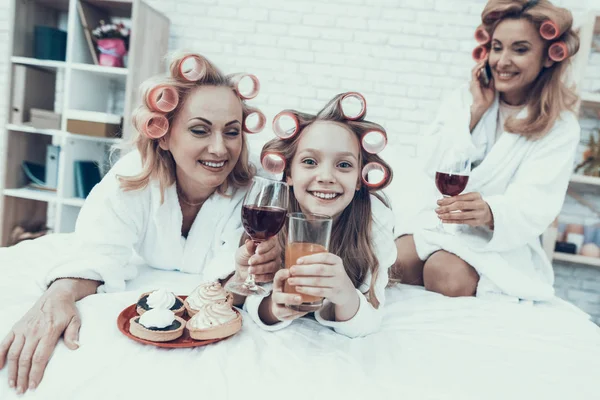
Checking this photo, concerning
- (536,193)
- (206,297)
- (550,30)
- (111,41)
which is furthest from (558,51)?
(111,41)

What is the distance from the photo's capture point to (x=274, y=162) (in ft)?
4.21

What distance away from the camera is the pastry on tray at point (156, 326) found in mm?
1020

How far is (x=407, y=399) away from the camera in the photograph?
931mm

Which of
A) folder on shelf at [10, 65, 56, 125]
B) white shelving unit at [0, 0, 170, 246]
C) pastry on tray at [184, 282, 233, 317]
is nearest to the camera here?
pastry on tray at [184, 282, 233, 317]

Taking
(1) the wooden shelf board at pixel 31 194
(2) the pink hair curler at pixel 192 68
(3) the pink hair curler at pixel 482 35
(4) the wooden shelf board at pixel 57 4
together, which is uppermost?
(4) the wooden shelf board at pixel 57 4

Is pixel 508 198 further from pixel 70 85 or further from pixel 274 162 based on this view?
pixel 70 85

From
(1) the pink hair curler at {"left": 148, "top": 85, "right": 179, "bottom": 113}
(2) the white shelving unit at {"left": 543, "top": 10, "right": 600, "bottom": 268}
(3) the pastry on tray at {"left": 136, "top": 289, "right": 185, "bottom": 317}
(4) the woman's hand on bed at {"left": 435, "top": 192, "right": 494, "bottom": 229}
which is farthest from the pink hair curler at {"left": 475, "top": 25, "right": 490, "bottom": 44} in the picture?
(3) the pastry on tray at {"left": 136, "top": 289, "right": 185, "bottom": 317}

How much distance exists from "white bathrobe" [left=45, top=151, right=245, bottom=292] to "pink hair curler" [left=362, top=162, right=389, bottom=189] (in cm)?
46

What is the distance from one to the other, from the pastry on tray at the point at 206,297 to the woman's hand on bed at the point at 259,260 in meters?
0.07

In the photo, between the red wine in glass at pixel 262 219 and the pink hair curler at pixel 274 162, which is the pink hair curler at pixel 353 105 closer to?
the pink hair curler at pixel 274 162

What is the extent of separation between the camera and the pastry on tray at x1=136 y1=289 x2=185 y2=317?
3.59 feet

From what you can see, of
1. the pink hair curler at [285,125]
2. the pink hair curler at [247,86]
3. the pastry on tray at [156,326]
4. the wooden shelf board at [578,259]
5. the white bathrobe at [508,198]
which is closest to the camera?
the pastry on tray at [156,326]

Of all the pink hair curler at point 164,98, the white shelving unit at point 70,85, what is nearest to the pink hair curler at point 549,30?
the pink hair curler at point 164,98

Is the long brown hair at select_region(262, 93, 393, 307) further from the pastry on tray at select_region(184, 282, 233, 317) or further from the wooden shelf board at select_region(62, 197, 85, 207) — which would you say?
the wooden shelf board at select_region(62, 197, 85, 207)
